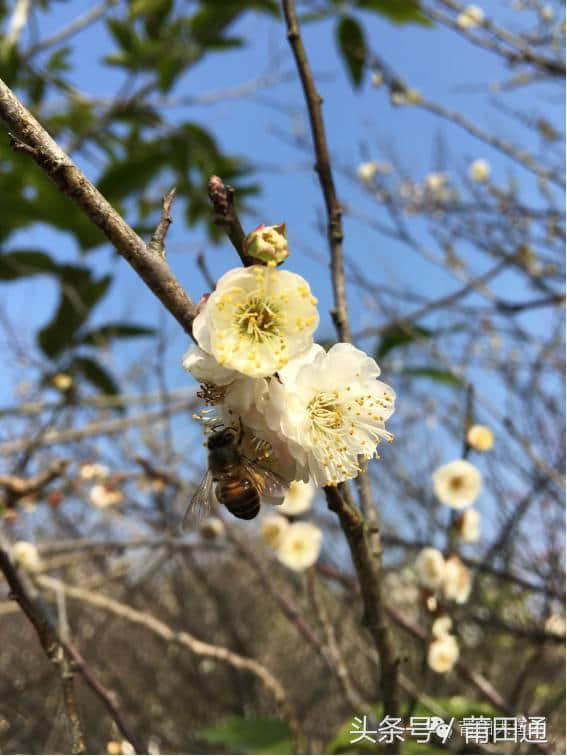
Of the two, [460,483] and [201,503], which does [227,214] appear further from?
[460,483]

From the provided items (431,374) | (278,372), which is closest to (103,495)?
(278,372)

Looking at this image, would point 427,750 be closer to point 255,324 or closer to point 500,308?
point 255,324

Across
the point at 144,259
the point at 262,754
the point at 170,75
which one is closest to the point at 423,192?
the point at 170,75

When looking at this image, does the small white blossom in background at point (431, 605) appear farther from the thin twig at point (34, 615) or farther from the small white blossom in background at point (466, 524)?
the thin twig at point (34, 615)

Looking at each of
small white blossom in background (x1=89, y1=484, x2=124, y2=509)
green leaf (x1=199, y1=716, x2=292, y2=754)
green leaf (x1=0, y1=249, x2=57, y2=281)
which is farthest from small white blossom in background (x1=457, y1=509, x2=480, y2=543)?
green leaf (x1=0, y1=249, x2=57, y2=281)

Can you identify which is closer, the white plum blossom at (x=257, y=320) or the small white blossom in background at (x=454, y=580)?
the white plum blossom at (x=257, y=320)

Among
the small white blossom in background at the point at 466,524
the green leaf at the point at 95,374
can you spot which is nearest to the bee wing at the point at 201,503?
the small white blossom in background at the point at 466,524

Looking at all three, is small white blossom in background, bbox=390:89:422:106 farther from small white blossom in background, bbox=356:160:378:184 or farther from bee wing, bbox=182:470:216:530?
bee wing, bbox=182:470:216:530
